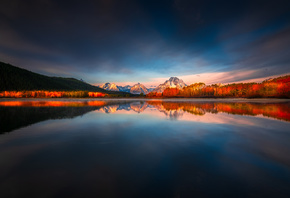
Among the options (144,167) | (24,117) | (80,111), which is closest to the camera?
(144,167)

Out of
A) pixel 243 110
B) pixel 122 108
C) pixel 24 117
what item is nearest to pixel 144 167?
pixel 24 117

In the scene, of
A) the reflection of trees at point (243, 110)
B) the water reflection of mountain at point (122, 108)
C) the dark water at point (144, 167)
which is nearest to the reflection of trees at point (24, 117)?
the dark water at point (144, 167)

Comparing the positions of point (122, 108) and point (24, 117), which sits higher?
point (24, 117)

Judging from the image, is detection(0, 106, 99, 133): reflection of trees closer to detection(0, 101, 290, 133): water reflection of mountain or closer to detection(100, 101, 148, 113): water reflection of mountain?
detection(0, 101, 290, 133): water reflection of mountain

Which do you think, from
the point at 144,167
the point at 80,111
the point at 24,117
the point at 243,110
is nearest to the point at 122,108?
the point at 80,111

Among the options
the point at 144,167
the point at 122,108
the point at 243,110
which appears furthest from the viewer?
the point at 122,108

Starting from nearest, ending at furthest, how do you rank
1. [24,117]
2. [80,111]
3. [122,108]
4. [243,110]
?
[24,117], [80,111], [243,110], [122,108]

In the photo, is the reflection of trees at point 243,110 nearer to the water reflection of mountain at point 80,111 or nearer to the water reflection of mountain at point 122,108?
the water reflection of mountain at point 80,111

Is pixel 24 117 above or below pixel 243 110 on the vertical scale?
above

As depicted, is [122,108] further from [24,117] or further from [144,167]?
[144,167]

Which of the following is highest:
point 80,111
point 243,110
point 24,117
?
point 24,117

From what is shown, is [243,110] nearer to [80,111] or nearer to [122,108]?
[122,108]

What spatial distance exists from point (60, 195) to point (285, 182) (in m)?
9.21

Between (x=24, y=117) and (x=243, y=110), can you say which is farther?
(x=243, y=110)
